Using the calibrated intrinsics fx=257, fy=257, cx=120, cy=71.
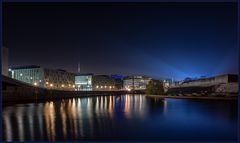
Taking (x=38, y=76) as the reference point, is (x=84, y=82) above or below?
below

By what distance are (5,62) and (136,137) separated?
1688 cm

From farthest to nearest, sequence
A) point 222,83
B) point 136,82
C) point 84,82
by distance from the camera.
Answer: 1. point 136,82
2. point 84,82
3. point 222,83

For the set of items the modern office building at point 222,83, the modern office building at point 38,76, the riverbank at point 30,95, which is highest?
the modern office building at point 38,76

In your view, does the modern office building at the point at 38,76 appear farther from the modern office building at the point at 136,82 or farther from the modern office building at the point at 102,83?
the modern office building at the point at 136,82

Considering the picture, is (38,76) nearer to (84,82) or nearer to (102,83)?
(84,82)

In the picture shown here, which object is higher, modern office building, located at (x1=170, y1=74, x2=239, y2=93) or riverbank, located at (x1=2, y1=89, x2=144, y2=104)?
modern office building, located at (x1=170, y1=74, x2=239, y2=93)

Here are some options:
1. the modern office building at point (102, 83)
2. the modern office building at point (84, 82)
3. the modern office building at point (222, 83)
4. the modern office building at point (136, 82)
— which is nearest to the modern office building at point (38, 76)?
the modern office building at point (84, 82)

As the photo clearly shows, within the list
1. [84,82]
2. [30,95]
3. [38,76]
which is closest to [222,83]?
[30,95]

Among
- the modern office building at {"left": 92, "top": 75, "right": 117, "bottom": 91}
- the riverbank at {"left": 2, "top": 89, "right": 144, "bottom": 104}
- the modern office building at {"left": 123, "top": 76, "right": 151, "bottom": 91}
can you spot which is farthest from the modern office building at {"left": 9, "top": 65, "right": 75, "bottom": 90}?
the modern office building at {"left": 123, "top": 76, "right": 151, "bottom": 91}

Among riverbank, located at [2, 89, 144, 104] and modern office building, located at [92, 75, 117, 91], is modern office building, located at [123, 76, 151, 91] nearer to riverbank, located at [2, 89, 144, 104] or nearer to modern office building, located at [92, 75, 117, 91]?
modern office building, located at [92, 75, 117, 91]

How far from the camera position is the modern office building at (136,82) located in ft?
229

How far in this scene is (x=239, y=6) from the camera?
2746 mm

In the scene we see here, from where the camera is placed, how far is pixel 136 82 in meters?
70.9

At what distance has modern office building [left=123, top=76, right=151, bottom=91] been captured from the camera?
6968 cm
